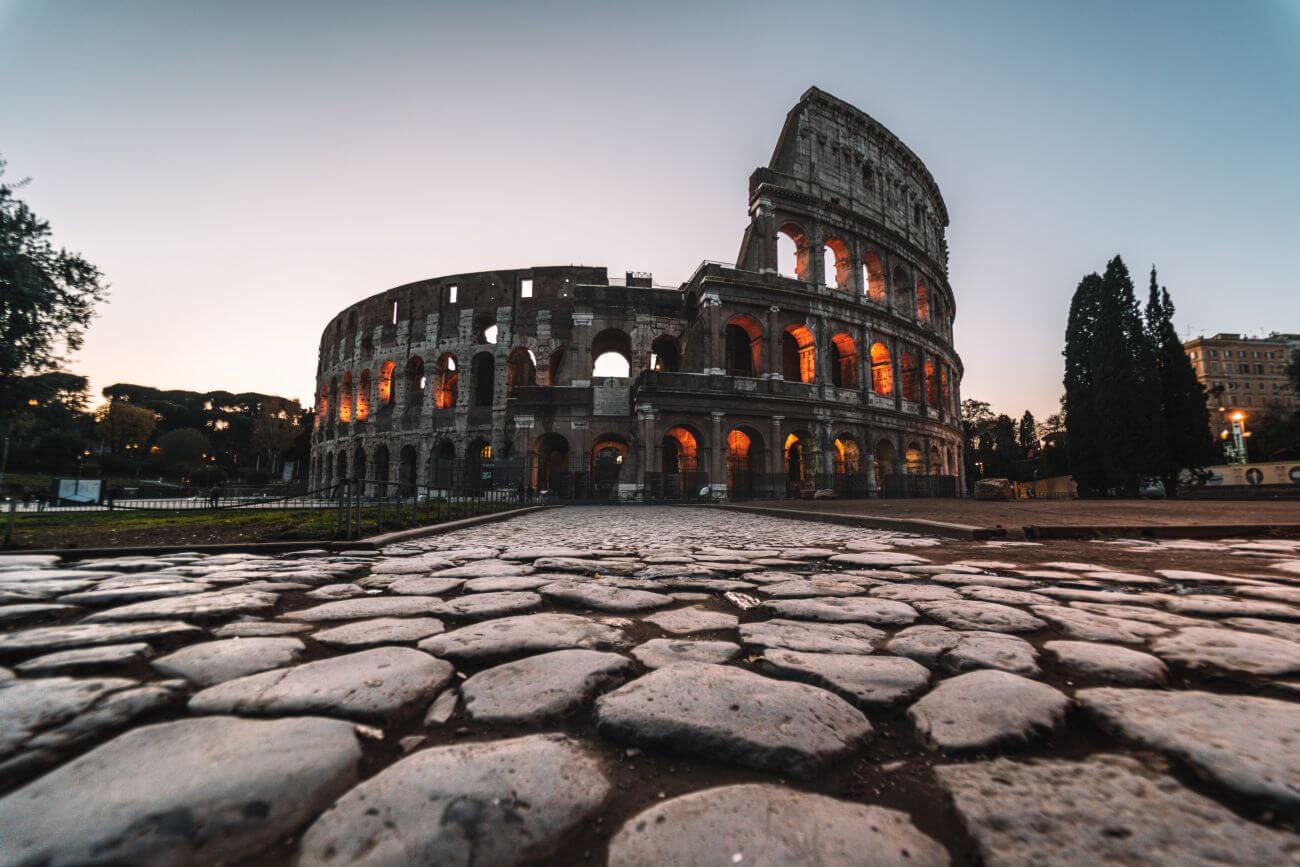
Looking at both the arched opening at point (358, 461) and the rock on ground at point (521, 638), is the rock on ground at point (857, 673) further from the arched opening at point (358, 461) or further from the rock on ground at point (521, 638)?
the arched opening at point (358, 461)

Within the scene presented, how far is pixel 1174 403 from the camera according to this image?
72.4ft

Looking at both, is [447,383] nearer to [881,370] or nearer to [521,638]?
[881,370]

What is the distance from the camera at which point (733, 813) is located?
0.68 m

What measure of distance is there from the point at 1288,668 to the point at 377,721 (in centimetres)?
205

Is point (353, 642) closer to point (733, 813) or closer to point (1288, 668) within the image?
point (733, 813)

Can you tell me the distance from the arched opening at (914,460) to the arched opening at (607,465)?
13130 millimetres

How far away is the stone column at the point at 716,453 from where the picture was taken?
1895cm

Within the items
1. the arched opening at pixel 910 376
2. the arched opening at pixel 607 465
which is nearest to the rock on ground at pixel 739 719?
the arched opening at pixel 607 465

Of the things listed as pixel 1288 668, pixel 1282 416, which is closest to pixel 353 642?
pixel 1288 668

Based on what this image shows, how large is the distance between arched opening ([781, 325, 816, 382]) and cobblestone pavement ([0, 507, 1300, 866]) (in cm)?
2030

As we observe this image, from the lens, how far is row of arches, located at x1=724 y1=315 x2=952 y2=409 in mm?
21375

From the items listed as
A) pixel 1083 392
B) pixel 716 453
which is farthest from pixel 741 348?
pixel 1083 392

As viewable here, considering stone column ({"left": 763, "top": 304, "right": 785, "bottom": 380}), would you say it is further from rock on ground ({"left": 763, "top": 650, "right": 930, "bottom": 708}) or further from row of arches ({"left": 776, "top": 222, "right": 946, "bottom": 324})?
rock on ground ({"left": 763, "top": 650, "right": 930, "bottom": 708})

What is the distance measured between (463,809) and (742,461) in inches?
838
